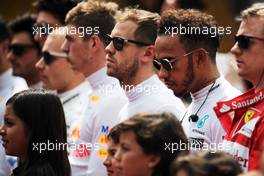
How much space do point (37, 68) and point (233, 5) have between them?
320 centimetres

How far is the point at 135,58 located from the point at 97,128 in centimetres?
67

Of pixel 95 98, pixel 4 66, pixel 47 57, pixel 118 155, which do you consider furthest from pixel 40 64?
pixel 118 155

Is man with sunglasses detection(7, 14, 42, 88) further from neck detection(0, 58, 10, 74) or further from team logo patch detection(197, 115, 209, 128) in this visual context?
team logo patch detection(197, 115, 209, 128)

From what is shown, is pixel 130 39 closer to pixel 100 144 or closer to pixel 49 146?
pixel 100 144

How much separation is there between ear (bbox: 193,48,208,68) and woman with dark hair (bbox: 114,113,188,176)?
1.18 metres

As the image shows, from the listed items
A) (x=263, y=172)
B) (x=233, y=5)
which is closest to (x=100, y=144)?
(x=263, y=172)

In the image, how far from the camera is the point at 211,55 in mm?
6930

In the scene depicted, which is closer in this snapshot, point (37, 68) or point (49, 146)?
point (49, 146)

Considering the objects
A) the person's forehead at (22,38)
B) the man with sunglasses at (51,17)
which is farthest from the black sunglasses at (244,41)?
the person's forehead at (22,38)

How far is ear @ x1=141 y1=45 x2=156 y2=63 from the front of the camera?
7508 mm

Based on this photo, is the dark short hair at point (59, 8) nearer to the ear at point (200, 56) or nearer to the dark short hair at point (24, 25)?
the dark short hair at point (24, 25)

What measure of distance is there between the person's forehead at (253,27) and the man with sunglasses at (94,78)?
1613 mm

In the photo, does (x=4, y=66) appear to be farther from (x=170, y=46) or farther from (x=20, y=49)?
(x=170, y=46)

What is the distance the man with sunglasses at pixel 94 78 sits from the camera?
25.2 ft
